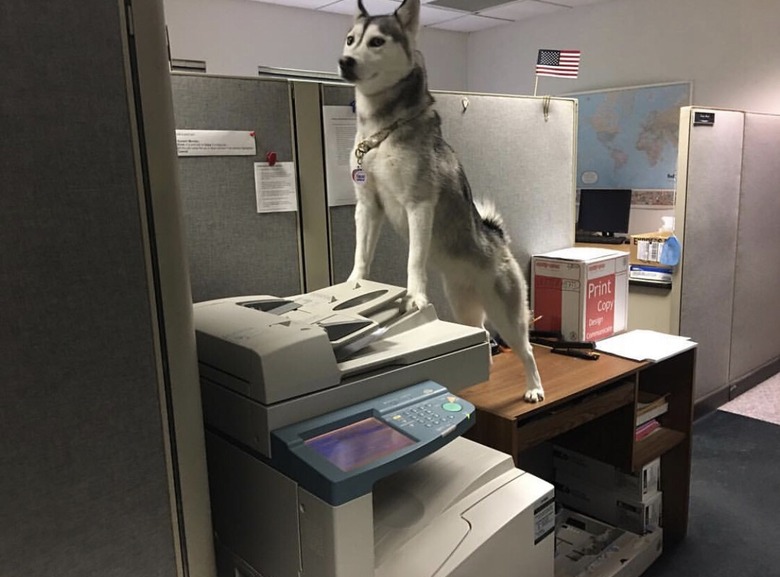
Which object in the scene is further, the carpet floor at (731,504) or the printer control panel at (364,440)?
the carpet floor at (731,504)

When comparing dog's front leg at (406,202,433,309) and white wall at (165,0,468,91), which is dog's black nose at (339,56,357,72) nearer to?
dog's front leg at (406,202,433,309)

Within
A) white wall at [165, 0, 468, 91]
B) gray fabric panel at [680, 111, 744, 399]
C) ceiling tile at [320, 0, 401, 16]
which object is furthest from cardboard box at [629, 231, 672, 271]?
white wall at [165, 0, 468, 91]

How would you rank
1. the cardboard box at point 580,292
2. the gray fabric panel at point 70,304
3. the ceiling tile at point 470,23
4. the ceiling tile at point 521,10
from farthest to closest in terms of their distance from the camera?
the ceiling tile at point 470,23
the ceiling tile at point 521,10
the cardboard box at point 580,292
the gray fabric panel at point 70,304

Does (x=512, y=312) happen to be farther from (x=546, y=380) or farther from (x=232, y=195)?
(x=232, y=195)

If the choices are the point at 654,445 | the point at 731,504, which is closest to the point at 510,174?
the point at 654,445

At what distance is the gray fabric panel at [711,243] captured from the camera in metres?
3.16

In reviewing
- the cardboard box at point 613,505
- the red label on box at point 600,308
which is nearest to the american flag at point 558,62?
the red label on box at point 600,308

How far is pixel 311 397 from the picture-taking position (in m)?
1.05

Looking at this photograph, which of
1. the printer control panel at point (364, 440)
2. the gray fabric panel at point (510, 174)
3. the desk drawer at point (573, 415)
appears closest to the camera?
the printer control panel at point (364, 440)

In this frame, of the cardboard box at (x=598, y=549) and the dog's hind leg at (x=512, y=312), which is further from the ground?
the dog's hind leg at (x=512, y=312)

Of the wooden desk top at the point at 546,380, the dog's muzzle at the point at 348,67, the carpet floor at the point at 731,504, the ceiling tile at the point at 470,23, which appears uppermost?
the ceiling tile at the point at 470,23

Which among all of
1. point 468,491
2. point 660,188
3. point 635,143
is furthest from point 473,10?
A: point 468,491

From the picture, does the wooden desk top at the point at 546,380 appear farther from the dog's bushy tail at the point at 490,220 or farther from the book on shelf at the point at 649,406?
the dog's bushy tail at the point at 490,220

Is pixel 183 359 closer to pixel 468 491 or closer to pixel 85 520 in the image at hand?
pixel 85 520
